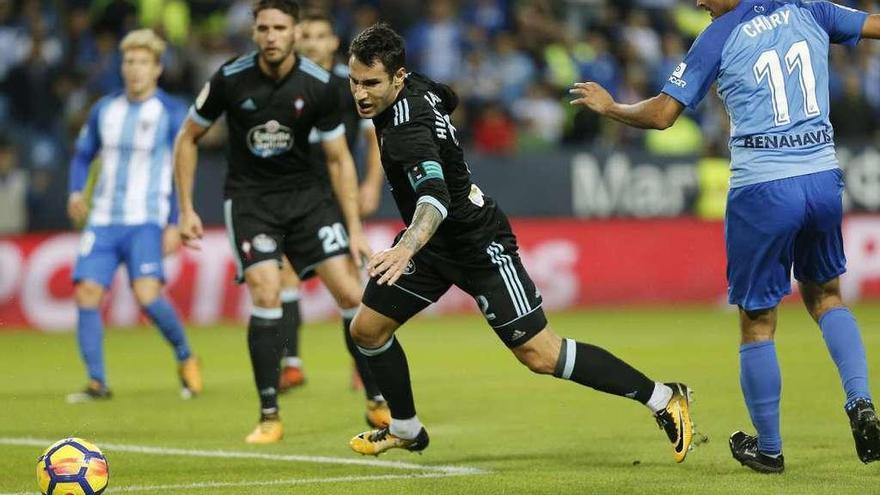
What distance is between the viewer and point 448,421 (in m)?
9.48

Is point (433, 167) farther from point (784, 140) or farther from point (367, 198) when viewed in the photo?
point (367, 198)

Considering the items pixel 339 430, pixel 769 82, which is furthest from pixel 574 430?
pixel 769 82

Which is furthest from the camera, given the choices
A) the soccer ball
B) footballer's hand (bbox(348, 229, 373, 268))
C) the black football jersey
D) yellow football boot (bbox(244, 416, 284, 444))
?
the black football jersey

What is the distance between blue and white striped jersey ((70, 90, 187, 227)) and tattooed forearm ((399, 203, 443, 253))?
5.13 m

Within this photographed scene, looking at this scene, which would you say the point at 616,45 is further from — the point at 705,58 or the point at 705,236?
the point at 705,58

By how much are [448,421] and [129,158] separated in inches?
138

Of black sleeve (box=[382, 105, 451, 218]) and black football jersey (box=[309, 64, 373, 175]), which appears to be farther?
black football jersey (box=[309, 64, 373, 175])

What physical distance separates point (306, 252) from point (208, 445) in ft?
4.56

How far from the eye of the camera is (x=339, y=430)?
9.12 m

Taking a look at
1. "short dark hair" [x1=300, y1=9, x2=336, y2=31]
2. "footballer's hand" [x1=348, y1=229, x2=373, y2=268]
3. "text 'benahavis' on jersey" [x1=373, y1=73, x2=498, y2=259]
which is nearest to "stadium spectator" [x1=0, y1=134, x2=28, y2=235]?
"short dark hair" [x1=300, y1=9, x2=336, y2=31]

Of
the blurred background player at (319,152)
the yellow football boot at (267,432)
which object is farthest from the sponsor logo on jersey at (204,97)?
the yellow football boot at (267,432)

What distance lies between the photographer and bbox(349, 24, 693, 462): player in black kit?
22.9ft

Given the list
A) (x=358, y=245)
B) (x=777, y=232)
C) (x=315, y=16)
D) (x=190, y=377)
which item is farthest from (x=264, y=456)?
(x=315, y=16)

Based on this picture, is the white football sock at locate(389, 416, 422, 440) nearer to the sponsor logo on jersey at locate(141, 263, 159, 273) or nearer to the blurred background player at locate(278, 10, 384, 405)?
the blurred background player at locate(278, 10, 384, 405)
